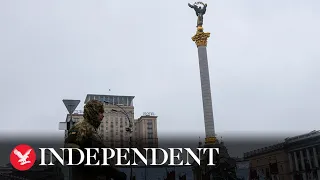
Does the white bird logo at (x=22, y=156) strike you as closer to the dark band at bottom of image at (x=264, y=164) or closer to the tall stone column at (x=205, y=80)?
the dark band at bottom of image at (x=264, y=164)

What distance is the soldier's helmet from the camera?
11.2 feet

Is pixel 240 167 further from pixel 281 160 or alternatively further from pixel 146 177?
pixel 146 177

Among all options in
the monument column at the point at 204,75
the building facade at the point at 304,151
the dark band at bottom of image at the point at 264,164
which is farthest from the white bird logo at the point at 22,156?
the monument column at the point at 204,75

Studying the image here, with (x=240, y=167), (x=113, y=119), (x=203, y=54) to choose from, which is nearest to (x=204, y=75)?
(x=203, y=54)

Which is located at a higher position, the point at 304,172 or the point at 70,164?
the point at 304,172

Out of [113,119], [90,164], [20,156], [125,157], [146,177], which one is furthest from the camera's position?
[113,119]

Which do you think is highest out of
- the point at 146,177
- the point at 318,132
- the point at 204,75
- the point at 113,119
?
the point at 113,119

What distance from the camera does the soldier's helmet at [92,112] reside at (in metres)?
3.43

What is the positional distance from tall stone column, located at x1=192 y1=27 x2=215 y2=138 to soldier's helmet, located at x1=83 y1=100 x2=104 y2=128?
117 feet

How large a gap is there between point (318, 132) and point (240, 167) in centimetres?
739

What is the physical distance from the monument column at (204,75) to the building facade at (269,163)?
28.3ft

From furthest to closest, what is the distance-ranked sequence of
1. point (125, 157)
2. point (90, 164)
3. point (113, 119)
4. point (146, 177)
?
1. point (113, 119)
2. point (146, 177)
3. point (125, 157)
4. point (90, 164)

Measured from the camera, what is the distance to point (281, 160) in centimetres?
3062

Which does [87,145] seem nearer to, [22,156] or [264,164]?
[22,156]
